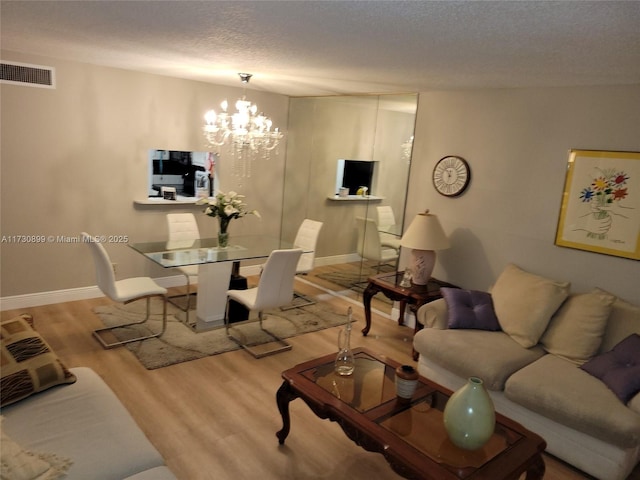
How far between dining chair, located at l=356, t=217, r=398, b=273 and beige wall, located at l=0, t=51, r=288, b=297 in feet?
7.15

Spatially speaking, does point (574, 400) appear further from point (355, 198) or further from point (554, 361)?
point (355, 198)

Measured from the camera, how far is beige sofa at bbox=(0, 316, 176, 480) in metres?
1.73

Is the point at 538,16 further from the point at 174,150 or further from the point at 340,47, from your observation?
the point at 174,150

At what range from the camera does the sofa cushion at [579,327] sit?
10.0ft

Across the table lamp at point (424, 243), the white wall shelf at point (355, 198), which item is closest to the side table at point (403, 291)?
the table lamp at point (424, 243)

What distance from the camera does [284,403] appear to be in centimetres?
269

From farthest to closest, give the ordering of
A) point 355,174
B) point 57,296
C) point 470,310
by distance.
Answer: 1. point 355,174
2. point 57,296
3. point 470,310

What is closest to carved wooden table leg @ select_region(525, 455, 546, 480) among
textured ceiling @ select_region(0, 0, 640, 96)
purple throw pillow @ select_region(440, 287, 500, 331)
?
purple throw pillow @ select_region(440, 287, 500, 331)

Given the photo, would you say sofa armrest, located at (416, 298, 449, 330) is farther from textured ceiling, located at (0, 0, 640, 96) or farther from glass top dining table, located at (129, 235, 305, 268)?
textured ceiling, located at (0, 0, 640, 96)

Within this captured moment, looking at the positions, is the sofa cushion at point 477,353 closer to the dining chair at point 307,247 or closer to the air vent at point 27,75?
the dining chair at point 307,247

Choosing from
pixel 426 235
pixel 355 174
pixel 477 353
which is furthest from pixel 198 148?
pixel 477 353

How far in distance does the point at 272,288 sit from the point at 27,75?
9.76ft

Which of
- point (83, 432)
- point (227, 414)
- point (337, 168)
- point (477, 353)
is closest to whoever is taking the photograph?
point (83, 432)

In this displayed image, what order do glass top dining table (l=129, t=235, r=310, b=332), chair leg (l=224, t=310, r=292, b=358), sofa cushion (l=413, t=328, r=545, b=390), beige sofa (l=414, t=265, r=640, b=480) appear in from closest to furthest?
1. beige sofa (l=414, t=265, r=640, b=480)
2. sofa cushion (l=413, t=328, r=545, b=390)
3. chair leg (l=224, t=310, r=292, b=358)
4. glass top dining table (l=129, t=235, r=310, b=332)
